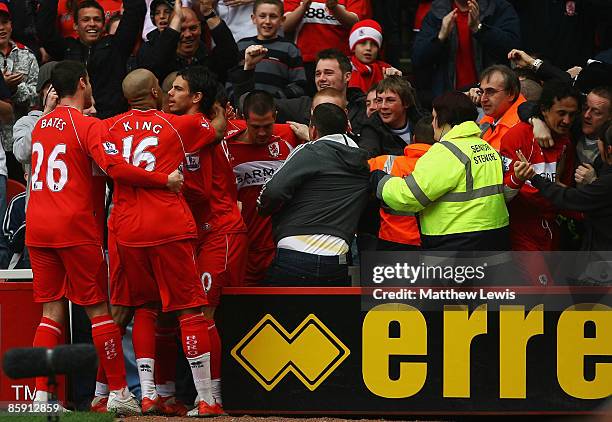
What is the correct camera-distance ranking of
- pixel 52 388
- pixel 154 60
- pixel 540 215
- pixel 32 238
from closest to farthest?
pixel 52 388 < pixel 32 238 < pixel 540 215 < pixel 154 60

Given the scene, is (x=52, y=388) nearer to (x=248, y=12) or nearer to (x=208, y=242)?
(x=208, y=242)

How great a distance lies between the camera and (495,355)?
889 cm

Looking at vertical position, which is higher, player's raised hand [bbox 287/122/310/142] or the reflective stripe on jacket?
player's raised hand [bbox 287/122/310/142]

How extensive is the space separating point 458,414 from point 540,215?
1578mm

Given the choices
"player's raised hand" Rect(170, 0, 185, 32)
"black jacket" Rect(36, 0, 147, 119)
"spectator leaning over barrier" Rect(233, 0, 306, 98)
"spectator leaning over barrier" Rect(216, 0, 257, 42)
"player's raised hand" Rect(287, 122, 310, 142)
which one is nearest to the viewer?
"player's raised hand" Rect(287, 122, 310, 142)

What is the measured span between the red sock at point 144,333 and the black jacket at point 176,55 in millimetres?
3017

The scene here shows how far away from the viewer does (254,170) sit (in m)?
9.44

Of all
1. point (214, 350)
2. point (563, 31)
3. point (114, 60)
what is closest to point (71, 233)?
point (214, 350)

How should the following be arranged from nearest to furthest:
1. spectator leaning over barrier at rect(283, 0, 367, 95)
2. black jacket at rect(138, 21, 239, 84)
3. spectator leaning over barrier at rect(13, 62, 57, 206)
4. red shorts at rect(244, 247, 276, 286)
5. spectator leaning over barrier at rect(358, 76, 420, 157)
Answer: spectator leaning over barrier at rect(13, 62, 57, 206) → red shorts at rect(244, 247, 276, 286) → spectator leaning over barrier at rect(358, 76, 420, 157) → black jacket at rect(138, 21, 239, 84) → spectator leaning over barrier at rect(283, 0, 367, 95)

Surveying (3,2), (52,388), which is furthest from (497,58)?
(52,388)

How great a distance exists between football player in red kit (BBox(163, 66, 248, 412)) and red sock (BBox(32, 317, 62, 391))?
1.03m

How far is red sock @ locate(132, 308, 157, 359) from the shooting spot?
27.9ft

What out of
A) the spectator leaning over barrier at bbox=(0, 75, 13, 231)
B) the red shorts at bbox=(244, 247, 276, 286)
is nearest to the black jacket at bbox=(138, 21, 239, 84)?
the spectator leaning over barrier at bbox=(0, 75, 13, 231)

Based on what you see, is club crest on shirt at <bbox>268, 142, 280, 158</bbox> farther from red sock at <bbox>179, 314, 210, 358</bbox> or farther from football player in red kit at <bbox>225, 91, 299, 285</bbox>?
red sock at <bbox>179, 314, 210, 358</bbox>
